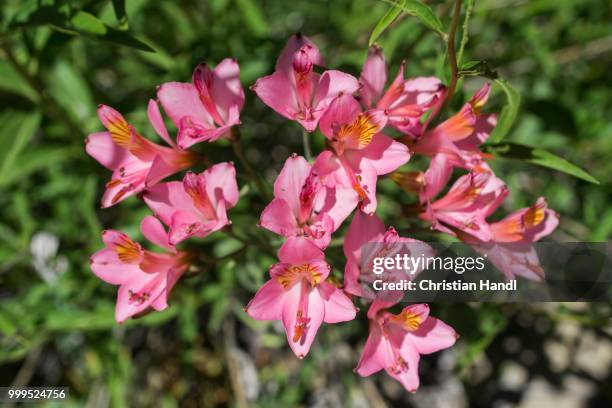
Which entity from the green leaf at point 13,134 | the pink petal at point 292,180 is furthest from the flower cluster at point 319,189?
the green leaf at point 13,134

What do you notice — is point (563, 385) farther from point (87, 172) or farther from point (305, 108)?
point (87, 172)

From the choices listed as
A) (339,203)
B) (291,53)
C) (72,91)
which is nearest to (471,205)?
(339,203)

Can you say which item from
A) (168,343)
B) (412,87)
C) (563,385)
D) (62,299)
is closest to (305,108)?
(412,87)

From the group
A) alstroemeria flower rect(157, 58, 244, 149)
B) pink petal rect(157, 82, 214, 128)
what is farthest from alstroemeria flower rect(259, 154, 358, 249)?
pink petal rect(157, 82, 214, 128)

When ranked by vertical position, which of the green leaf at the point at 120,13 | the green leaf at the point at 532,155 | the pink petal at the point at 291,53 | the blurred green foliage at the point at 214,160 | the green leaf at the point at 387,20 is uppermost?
the green leaf at the point at 387,20

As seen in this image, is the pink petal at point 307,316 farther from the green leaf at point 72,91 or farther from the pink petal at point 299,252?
the green leaf at point 72,91

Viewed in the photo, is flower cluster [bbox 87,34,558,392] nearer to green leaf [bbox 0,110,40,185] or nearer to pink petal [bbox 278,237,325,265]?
pink petal [bbox 278,237,325,265]

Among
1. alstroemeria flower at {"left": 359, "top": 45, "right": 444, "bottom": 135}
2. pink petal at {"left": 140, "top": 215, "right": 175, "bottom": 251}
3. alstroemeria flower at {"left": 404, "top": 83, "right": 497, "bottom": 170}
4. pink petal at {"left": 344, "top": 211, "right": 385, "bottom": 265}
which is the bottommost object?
pink petal at {"left": 140, "top": 215, "right": 175, "bottom": 251}

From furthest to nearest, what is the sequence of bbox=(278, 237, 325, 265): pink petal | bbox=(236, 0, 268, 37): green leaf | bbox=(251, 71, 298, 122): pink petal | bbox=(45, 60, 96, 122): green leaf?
bbox=(236, 0, 268, 37): green leaf, bbox=(45, 60, 96, 122): green leaf, bbox=(251, 71, 298, 122): pink petal, bbox=(278, 237, 325, 265): pink petal
